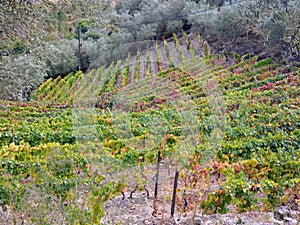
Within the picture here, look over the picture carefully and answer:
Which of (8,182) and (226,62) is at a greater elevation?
(226,62)

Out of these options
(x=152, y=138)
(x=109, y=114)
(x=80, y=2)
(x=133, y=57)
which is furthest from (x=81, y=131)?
(x=133, y=57)

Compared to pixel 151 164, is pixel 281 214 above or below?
below

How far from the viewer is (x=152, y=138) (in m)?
5.76

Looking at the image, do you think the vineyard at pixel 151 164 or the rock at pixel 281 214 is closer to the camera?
the rock at pixel 281 214

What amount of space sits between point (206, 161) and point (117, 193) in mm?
1601

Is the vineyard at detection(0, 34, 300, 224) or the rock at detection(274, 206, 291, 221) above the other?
the vineyard at detection(0, 34, 300, 224)

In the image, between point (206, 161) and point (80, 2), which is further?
point (206, 161)

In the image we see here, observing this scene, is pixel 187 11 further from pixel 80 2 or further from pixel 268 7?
pixel 80 2

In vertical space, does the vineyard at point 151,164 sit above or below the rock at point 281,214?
above

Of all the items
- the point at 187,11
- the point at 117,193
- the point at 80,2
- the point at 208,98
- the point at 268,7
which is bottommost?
the point at 117,193

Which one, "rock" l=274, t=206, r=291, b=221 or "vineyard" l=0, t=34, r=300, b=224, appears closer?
"rock" l=274, t=206, r=291, b=221

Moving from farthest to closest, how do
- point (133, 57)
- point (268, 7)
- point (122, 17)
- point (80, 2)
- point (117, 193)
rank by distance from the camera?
point (122, 17)
point (268, 7)
point (133, 57)
point (117, 193)
point (80, 2)

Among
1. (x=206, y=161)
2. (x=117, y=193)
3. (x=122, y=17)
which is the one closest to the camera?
(x=117, y=193)

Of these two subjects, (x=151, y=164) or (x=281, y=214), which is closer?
(x=281, y=214)
